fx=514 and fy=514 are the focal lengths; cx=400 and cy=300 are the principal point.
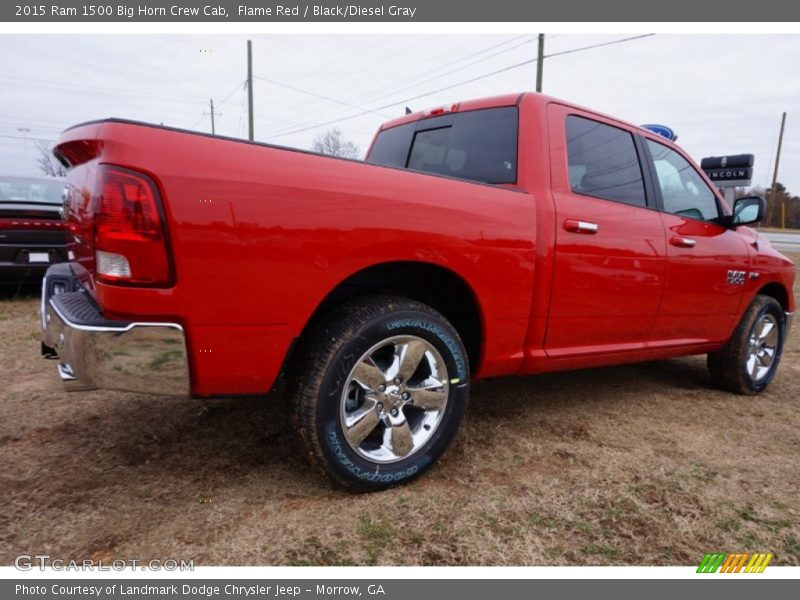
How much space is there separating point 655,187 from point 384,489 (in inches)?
99.0

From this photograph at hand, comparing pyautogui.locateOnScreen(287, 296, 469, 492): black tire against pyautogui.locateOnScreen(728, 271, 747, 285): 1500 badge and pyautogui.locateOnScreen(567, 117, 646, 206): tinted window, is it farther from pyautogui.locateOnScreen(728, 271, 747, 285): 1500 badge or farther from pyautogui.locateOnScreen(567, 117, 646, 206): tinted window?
pyautogui.locateOnScreen(728, 271, 747, 285): 1500 badge

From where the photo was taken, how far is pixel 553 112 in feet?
8.97

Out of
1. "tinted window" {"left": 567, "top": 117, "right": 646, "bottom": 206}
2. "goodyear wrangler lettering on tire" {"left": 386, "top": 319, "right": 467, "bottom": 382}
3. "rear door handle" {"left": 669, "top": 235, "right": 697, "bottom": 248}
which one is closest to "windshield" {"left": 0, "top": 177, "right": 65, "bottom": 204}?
"goodyear wrangler lettering on tire" {"left": 386, "top": 319, "right": 467, "bottom": 382}

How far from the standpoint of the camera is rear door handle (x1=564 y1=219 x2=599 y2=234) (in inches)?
103

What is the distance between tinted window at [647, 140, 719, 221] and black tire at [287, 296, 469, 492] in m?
2.03

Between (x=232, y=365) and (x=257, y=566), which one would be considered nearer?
(x=257, y=566)

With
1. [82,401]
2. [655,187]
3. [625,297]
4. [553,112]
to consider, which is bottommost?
[82,401]

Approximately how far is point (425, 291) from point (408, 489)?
3.00 ft

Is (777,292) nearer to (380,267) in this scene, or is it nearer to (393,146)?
(393,146)

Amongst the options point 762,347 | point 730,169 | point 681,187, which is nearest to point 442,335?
point 681,187

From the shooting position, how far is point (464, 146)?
9.66 ft

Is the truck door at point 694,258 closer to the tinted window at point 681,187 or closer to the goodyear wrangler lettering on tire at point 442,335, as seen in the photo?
the tinted window at point 681,187

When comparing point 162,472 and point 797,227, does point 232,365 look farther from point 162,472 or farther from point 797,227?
point 797,227

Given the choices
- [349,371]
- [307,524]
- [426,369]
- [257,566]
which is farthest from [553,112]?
[257,566]
